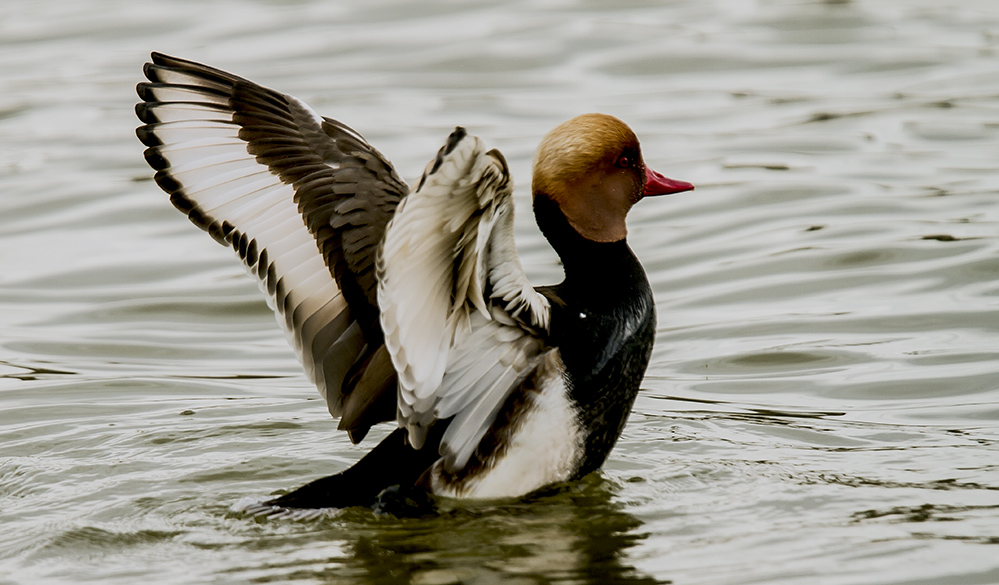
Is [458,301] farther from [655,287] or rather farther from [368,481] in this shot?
[655,287]

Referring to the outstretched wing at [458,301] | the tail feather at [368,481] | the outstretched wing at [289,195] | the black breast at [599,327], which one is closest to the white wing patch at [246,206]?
the outstretched wing at [289,195]

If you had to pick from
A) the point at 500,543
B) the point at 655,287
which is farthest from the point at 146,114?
the point at 655,287

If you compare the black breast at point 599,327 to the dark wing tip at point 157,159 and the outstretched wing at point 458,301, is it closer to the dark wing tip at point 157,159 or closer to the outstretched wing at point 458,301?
the outstretched wing at point 458,301

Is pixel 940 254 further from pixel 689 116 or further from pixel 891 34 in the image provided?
pixel 891 34

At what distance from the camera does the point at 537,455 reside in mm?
4402

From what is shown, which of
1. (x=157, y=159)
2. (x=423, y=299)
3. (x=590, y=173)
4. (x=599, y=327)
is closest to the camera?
(x=423, y=299)

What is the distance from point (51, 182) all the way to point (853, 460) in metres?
6.37

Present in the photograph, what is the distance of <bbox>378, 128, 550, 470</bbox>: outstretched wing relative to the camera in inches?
139

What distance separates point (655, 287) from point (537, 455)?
3.15m

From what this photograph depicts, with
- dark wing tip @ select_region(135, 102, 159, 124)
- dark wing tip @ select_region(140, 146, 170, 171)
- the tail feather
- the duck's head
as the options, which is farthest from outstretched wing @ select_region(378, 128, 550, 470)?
dark wing tip @ select_region(135, 102, 159, 124)

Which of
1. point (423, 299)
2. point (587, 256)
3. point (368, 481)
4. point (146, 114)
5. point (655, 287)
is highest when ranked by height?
point (146, 114)

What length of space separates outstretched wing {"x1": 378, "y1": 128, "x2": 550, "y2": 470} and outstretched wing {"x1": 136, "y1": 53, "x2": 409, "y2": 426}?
1.00 feet

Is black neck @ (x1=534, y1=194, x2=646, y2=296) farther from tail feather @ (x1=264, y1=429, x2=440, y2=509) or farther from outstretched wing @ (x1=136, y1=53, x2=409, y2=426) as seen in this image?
tail feather @ (x1=264, y1=429, x2=440, y2=509)

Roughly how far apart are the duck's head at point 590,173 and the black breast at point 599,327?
0.05 m
